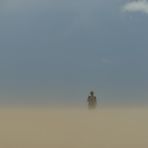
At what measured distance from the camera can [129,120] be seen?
428 inches

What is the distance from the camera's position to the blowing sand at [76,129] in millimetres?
9531

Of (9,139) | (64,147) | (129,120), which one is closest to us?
(64,147)

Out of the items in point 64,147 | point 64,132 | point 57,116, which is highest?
point 57,116

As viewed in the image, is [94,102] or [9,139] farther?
[94,102]

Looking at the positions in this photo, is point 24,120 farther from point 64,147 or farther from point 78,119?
point 64,147

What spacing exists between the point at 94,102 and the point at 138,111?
1036mm

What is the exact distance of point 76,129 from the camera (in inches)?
407

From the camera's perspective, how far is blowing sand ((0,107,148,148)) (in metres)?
9.53

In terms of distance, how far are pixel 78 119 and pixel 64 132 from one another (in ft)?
2.63

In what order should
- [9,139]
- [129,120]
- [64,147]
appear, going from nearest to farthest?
[64,147] < [9,139] < [129,120]

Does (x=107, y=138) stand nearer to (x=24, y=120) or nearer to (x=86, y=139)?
(x=86, y=139)

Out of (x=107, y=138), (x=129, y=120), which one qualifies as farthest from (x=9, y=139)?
(x=129, y=120)

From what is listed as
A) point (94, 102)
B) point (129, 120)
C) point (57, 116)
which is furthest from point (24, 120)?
point (129, 120)

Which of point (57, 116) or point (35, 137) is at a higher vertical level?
point (57, 116)
